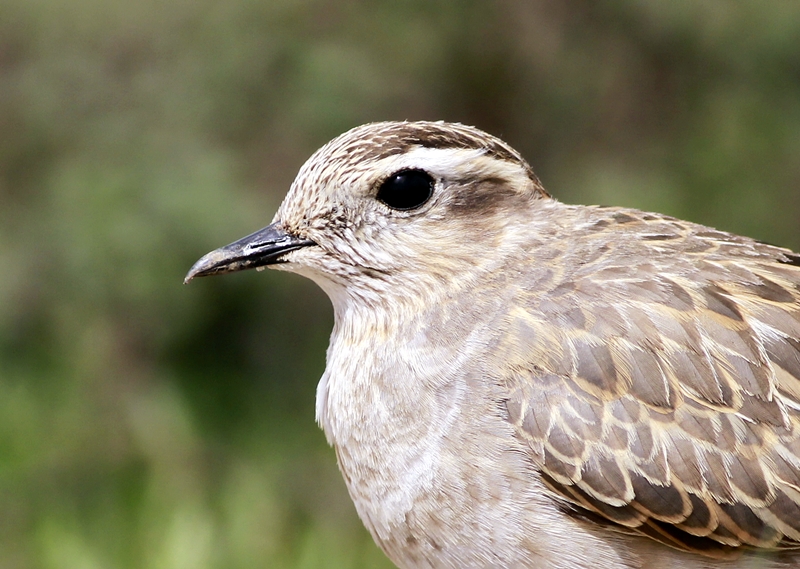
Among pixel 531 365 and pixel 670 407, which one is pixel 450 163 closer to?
pixel 531 365

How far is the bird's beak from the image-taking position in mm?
3928

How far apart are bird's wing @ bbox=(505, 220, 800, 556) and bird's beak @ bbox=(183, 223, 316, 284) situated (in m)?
0.90

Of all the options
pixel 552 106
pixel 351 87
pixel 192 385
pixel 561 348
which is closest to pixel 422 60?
pixel 351 87

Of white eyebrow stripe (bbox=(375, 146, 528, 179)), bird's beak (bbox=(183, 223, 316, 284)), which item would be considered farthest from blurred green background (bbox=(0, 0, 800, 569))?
white eyebrow stripe (bbox=(375, 146, 528, 179))

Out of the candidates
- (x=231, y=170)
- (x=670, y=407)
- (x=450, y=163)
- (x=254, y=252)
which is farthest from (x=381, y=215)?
(x=231, y=170)

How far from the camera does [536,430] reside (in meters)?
3.44

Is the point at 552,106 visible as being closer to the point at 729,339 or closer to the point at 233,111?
the point at 233,111

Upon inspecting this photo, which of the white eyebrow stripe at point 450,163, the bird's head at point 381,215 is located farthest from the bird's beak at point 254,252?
the white eyebrow stripe at point 450,163

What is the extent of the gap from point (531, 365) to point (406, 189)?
81cm

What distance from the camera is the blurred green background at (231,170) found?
21.5 feet

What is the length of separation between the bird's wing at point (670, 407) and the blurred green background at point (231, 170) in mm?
2675

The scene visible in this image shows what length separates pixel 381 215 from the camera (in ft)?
12.7

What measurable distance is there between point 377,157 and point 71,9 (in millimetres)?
3702

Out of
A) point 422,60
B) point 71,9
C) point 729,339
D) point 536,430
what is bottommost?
point 536,430
